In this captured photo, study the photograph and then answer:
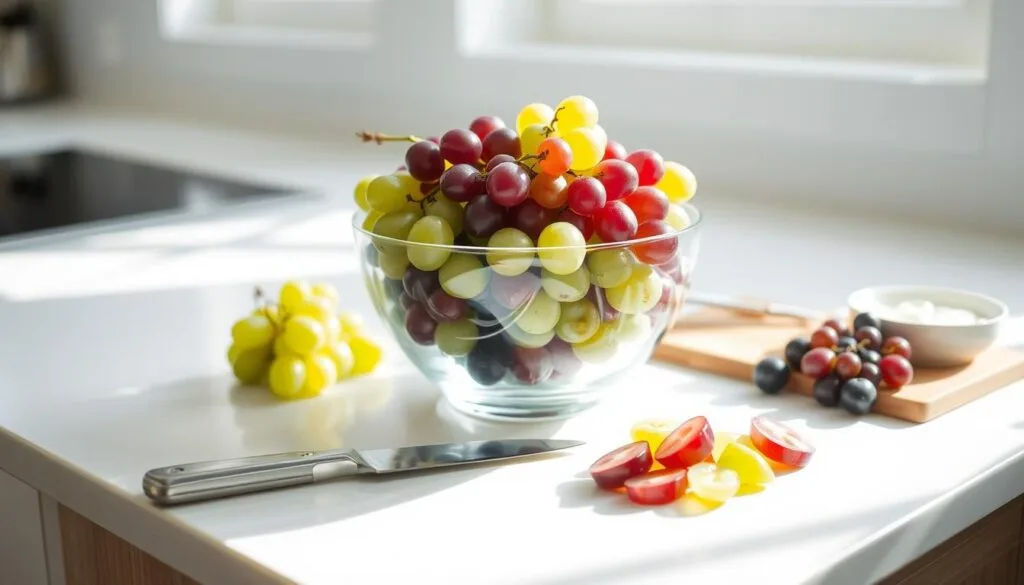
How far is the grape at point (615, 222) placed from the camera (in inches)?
29.1

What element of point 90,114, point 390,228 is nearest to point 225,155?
point 90,114

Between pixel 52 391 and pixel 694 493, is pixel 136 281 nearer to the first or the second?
pixel 52 391

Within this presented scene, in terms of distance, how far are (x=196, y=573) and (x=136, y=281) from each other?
2.06ft

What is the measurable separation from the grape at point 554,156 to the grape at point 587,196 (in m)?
0.01

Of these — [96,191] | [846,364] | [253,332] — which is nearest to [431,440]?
[253,332]

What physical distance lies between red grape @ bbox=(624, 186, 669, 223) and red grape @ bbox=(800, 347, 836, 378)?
16cm

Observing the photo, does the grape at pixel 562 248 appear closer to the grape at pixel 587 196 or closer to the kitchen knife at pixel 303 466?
the grape at pixel 587 196

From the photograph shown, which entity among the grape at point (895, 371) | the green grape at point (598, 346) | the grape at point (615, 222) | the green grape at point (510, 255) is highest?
the grape at point (615, 222)

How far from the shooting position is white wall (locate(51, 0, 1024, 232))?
4.35 ft

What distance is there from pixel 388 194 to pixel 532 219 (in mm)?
109

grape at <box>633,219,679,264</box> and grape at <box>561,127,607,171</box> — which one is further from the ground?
grape at <box>561,127,607,171</box>

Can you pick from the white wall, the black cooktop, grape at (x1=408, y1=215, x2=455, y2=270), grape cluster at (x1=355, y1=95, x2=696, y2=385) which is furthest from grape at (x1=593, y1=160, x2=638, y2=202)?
the black cooktop

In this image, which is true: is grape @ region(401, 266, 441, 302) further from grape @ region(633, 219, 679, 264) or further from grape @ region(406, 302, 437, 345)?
grape @ region(633, 219, 679, 264)

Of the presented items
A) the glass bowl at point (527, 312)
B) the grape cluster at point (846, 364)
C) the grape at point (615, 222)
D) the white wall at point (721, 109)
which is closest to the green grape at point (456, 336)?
the glass bowl at point (527, 312)
